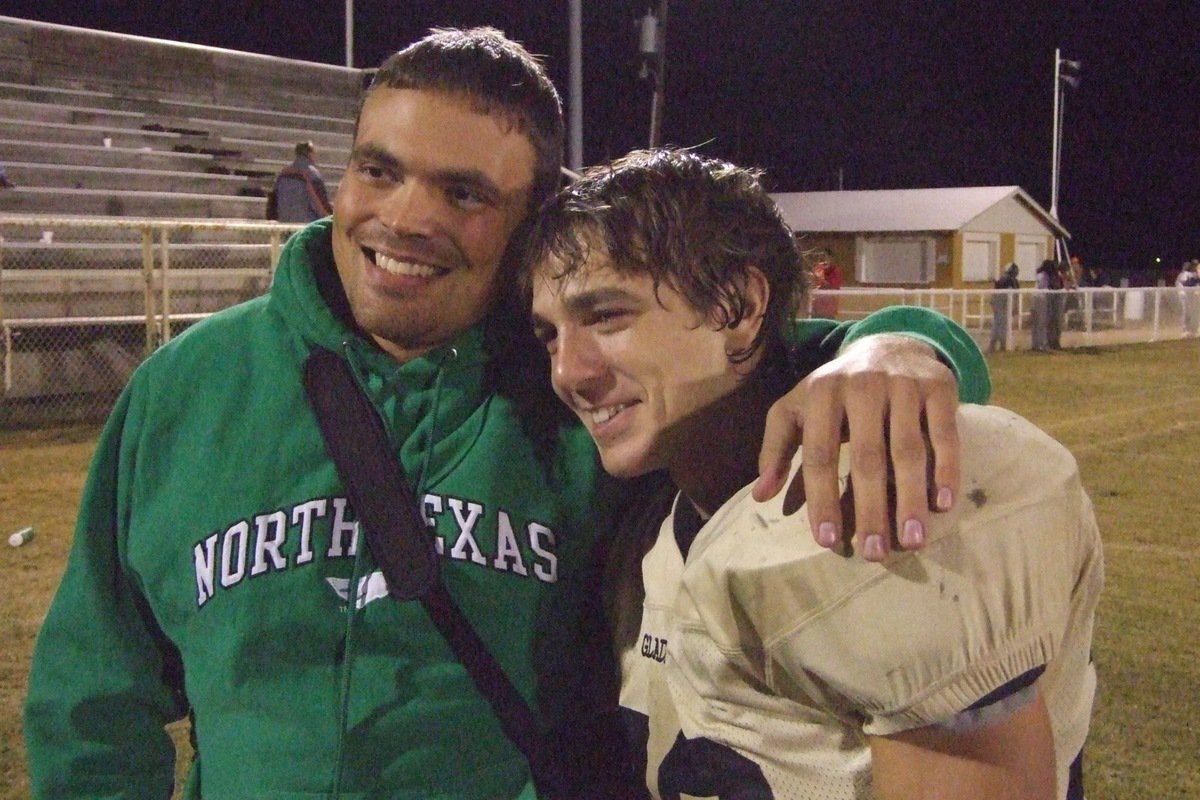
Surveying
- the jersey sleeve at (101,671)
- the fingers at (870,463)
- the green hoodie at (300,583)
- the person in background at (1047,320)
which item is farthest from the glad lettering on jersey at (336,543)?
the person in background at (1047,320)

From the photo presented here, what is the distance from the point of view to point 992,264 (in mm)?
30406

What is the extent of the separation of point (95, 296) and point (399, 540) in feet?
31.6

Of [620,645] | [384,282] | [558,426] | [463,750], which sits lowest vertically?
[463,750]

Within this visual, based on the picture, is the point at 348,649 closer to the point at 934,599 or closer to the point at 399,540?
the point at 399,540

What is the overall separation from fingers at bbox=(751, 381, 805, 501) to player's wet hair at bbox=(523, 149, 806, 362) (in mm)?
290

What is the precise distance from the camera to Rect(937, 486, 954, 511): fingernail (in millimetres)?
1063

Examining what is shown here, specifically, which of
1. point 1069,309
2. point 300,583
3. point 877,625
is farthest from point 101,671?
point 1069,309

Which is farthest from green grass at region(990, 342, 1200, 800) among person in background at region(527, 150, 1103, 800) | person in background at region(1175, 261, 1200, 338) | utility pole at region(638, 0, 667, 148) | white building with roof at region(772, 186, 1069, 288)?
white building with roof at region(772, 186, 1069, 288)

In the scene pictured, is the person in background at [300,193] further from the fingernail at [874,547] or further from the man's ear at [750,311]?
the fingernail at [874,547]

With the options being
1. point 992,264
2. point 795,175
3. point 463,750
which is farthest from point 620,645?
point 795,175

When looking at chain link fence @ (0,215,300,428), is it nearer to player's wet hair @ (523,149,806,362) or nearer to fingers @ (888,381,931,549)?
player's wet hair @ (523,149,806,362)

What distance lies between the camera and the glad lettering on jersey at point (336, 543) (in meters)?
1.53

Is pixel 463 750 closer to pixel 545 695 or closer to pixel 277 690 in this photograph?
pixel 545 695

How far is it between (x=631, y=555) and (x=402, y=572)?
32cm
